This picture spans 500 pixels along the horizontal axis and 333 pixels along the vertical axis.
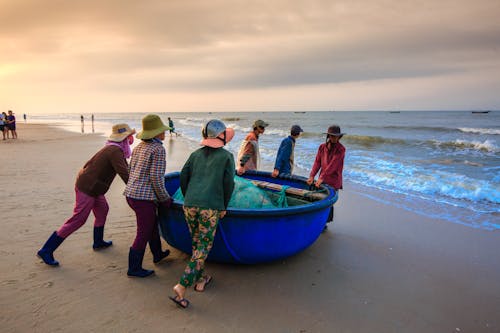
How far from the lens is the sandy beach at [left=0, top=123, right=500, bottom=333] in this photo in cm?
289

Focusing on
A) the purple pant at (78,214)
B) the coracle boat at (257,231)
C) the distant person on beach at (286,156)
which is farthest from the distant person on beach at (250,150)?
the purple pant at (78,214)

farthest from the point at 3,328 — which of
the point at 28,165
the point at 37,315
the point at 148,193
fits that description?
the point at 28,165

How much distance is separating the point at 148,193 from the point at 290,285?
1785 mm

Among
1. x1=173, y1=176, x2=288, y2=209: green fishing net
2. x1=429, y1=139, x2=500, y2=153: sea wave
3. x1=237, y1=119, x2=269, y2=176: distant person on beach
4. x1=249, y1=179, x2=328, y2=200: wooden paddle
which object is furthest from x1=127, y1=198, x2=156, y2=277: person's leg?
x1=429, y1=139, x2=500, y2=153: sea wave

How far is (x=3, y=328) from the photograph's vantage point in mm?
2695

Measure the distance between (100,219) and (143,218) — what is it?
1083 mm

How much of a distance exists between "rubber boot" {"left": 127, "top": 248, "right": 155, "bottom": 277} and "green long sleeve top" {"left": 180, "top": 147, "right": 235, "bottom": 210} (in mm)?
927

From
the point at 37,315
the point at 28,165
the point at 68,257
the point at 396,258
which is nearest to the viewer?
the point at 37,315

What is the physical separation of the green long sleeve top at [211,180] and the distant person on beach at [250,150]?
247cm

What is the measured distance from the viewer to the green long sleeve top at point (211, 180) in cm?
301

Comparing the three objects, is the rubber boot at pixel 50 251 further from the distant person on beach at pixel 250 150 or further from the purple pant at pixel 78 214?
the distant person on beach at pixel 250 150

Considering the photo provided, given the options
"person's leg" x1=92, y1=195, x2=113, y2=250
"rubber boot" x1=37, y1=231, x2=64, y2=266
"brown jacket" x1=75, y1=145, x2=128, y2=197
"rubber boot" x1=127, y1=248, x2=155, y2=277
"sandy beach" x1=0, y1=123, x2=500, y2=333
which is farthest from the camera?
"person's leg" x1=92, y1=195, x2=113, y2=250

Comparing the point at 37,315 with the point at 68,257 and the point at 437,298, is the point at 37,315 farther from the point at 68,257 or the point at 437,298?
the point at 437,298

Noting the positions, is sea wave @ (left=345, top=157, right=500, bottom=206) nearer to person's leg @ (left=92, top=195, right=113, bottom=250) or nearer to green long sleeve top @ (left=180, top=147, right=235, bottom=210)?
green long sleeve top @ (left=180, top=147, right=235, bottom=210)
